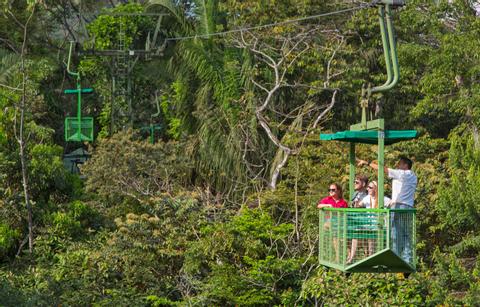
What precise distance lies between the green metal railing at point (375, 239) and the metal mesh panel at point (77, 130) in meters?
12.5

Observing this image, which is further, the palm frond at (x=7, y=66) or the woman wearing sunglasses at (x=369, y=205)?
the palm frond at (x=7, y=66)

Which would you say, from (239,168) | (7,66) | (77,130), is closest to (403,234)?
(239,168)

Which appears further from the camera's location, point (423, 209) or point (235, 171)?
point (235, 171)

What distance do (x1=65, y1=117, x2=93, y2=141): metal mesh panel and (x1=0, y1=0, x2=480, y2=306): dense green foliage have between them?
1.94ft

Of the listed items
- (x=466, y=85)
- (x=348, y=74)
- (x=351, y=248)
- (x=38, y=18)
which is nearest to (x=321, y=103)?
(x=348, y=74)

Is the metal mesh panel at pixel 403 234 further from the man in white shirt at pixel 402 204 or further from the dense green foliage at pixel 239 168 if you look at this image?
the dense green foliage at pixel 239 168

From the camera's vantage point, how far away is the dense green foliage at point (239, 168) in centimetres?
2134

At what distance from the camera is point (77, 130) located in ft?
83.4

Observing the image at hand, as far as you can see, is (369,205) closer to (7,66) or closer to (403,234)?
(403,234)

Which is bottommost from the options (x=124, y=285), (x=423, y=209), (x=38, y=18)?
(x=124, y=285)

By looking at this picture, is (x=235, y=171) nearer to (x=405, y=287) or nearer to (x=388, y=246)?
(x=405, y=287)

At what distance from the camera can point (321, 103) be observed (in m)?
26.6

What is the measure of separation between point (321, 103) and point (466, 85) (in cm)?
420

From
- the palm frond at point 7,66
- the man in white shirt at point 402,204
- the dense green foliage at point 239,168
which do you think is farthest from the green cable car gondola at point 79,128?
the man in white shirt at point 402,204
